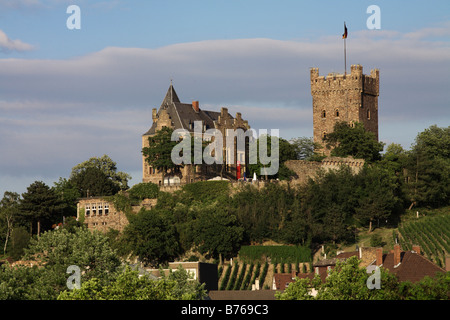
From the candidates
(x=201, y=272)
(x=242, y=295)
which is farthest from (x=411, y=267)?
(x=201, y=272)

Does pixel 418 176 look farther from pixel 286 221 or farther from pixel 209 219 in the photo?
pixel 209 219

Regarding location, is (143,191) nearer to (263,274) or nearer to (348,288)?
(263,274)

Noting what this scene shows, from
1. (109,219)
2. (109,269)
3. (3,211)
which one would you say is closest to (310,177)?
(109,219)

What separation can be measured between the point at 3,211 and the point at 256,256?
71.2 ft

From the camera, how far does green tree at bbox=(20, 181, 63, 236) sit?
8444 cm

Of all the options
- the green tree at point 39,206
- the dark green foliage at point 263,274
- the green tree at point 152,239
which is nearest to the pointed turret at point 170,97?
the green tree at point 39,206

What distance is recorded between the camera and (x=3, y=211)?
87.5m

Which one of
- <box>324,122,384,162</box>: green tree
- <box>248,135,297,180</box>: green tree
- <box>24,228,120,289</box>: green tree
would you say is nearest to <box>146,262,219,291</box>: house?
<box>24,228,120,289</box>: green tree

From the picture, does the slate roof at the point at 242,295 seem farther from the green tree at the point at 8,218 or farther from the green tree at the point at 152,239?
the green tree at the point at 8,218

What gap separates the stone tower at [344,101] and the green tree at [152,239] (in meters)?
23.3

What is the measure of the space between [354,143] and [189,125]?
45.1 feet

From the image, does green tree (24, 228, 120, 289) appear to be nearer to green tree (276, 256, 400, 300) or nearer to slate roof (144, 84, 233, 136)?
green tree (276, 256, 400, 300)

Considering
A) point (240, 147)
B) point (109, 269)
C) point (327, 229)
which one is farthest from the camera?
point (240, 147)

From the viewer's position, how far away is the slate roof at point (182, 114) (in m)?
94.9
